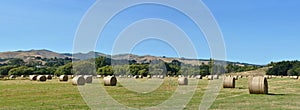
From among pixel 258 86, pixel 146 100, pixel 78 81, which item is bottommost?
pixel 146 100

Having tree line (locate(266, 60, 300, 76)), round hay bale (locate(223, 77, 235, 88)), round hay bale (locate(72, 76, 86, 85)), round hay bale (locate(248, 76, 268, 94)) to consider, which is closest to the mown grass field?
round hay bale (locate(248, 76, 268, 94))

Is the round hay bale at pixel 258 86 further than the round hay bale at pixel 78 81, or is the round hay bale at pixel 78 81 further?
the round hay bale at pixel 78 81

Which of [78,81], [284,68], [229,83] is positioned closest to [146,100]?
[229,83]

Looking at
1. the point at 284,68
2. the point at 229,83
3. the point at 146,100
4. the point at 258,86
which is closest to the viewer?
the point at 146,100

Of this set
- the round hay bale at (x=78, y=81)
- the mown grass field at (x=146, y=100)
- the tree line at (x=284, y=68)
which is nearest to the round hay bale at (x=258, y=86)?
the mown grass field at (x=146, y=100)

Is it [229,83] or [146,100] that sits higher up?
[229,83]

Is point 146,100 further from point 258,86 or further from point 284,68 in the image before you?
point 284,68

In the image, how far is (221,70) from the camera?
92.8m

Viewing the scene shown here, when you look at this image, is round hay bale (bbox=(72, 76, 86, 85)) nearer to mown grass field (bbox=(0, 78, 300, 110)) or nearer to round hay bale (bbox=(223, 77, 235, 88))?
mown grass field (bbox=(0, 78, 300, 110))

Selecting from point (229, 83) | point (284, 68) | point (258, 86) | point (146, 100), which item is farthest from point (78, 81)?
point (284, 68)

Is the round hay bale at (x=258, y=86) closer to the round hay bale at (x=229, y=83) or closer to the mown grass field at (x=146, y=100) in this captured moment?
the mown grass field at (x=146, y=100)

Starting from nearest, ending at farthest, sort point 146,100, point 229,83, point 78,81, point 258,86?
point 146,100
point 258,86
point 229,83
point 78,81

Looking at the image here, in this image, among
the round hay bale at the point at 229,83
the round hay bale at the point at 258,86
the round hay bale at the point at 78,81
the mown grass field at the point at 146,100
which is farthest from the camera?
the round hay bale at the point at 78,81

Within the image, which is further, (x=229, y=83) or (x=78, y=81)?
(x=78, y=81)
